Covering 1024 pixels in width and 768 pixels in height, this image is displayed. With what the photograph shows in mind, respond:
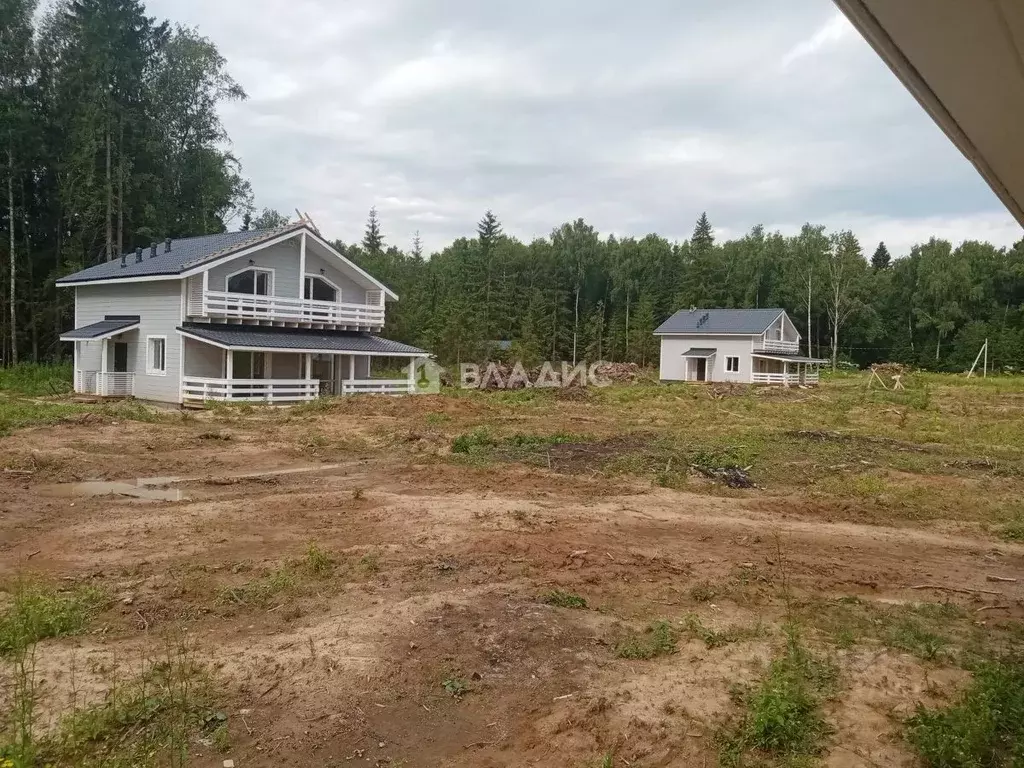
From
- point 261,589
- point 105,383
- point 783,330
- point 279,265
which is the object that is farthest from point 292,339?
point 783,330

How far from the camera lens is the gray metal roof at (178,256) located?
81.0 feet

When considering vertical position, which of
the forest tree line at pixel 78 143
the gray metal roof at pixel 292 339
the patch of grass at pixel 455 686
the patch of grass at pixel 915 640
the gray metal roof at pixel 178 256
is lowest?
the patch of grass at pixel 455 686

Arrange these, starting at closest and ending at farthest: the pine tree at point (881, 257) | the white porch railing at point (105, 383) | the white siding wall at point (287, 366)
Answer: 1. the white porch railing at point (105, 383)
2. the white siding wall at point (287, 366)
3. the pine tree at point (881, 257)

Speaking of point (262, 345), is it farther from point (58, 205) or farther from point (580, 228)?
point (580, 228)

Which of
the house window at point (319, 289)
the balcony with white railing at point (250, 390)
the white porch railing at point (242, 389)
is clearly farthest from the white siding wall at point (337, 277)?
the white porch railing at point (242, 389)

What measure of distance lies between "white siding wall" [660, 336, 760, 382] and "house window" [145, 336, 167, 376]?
109ft

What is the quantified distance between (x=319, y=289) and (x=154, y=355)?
23.4 feet

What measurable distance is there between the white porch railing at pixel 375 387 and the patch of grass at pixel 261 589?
2162 centimetres

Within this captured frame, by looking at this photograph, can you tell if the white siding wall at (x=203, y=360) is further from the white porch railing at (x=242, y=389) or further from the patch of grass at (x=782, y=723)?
the patch of grass at (x=782, y=723)

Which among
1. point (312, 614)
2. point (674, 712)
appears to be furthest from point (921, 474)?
point (312, 614)

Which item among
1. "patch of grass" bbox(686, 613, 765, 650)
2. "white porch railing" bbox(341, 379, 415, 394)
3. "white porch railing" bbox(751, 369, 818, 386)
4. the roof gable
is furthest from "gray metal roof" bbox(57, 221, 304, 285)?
"white porch railing" bbox(751, 369, 818, 386)

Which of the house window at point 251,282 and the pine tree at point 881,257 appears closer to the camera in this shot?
the house window at point 251,282

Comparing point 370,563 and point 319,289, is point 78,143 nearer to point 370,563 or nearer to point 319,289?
point 319,289

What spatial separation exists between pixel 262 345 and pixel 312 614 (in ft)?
65.6
